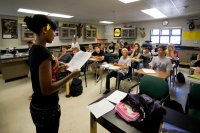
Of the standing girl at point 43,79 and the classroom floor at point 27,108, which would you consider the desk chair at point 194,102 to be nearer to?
the classroom floor at point 27,108

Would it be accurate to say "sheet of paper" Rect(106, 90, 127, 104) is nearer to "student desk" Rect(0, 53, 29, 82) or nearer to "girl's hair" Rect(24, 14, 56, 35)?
"girl's hair" Rect(24, 14, 56, 35)

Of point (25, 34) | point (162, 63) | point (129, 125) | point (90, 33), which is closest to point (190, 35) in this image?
point (162, 63)

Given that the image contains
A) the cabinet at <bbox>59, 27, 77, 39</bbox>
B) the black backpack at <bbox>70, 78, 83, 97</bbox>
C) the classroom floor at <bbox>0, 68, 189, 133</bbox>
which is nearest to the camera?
the classroom floor at <bbox>0, 68, 189, 133</bbox>

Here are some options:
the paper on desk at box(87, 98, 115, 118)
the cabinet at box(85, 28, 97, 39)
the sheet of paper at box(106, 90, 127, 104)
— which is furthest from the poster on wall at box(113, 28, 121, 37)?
the paper on desk at box(87, 98, 115, 118)

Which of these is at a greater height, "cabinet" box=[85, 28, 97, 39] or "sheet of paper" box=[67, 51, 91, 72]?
"cabinet" box=[85, 28, 97, 39]

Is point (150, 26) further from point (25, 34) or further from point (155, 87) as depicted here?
point (155, 87)

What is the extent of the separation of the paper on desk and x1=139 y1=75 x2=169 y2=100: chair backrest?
903 mm

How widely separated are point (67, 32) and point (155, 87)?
23.3 ft

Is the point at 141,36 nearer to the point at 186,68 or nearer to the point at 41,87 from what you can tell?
the point at 186,68

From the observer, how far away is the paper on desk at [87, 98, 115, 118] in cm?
128

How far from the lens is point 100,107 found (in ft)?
4.51

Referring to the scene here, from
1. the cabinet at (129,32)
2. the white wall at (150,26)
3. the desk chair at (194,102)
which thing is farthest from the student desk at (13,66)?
the white wall at (150,26)

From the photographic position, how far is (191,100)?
186 cm

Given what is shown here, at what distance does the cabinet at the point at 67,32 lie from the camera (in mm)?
7816
